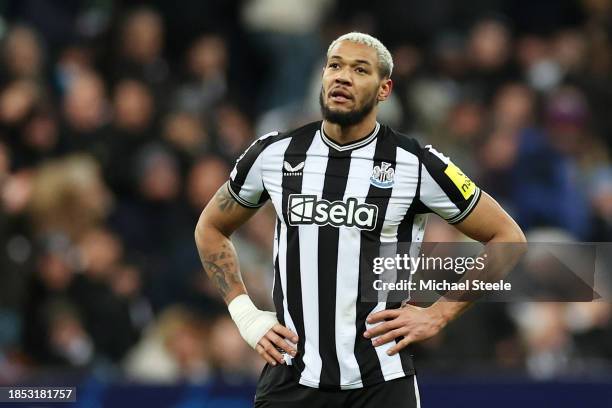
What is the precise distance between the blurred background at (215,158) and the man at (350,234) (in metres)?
2.30

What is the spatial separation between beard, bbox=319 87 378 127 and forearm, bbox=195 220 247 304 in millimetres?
753

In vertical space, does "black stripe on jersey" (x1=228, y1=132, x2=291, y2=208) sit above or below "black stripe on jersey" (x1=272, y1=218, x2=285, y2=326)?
above

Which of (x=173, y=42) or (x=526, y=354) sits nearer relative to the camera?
(x=526, y=354)

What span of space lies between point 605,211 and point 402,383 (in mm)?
5200

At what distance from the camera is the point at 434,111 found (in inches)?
431

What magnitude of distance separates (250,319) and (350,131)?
876 mm

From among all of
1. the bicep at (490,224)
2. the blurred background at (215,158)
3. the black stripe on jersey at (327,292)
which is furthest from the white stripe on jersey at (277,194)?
the blurred background at (215,158)

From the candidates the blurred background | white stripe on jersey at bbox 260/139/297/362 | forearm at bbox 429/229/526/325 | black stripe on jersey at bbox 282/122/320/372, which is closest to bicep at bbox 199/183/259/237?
white stripe on jersey at bbox 260/139/297/362

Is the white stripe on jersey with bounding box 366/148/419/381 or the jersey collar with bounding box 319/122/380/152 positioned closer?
the white stripe on jersey with bounding box 366/148/419/381

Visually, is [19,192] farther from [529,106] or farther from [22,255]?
[529,106]

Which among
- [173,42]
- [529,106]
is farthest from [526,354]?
[173,42]

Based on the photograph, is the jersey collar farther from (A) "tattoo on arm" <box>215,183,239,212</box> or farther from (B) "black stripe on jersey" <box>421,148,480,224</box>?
(A) "tattoo on arm" <box>215,183,239,212</box>

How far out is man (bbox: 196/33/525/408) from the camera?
527 centimetres

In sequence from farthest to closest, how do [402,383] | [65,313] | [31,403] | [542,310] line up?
[542,310] < [65,313] < [31,403] < [402,383]
